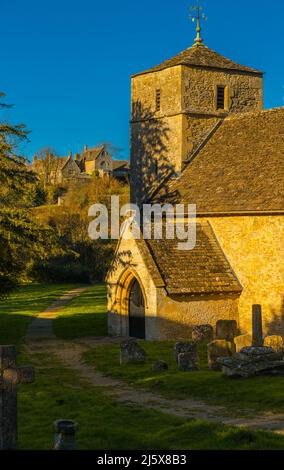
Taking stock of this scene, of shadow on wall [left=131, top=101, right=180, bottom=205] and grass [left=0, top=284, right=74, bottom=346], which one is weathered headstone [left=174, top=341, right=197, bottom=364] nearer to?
grass [left=0, top=284, right=74, bottom=346]

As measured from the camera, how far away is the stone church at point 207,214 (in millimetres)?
25000

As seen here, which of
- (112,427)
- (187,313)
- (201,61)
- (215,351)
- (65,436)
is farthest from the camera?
(201,61)

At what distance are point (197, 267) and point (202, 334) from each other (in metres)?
2.91

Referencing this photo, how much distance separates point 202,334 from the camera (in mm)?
24453

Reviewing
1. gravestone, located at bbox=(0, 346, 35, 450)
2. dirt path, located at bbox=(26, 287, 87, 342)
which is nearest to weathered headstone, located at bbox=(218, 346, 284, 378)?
gravestone, located at bbox=(0, 346, 35, 450)

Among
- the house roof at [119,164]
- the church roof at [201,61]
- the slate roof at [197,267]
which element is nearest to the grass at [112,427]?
the slate roof at [197,267]

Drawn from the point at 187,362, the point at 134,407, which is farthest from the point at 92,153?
the point at 134,407

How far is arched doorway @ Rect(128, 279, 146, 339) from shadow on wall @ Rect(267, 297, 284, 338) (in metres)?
4.75

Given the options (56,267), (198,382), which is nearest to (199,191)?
(198,382)

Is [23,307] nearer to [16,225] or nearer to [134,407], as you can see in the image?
[16,225]

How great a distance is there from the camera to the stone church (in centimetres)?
2500

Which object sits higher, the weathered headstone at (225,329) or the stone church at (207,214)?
the stone church at (207,214)

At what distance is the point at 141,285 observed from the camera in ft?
84.3

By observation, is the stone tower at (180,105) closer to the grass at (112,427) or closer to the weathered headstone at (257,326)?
the weathered headstone at (257,326)
